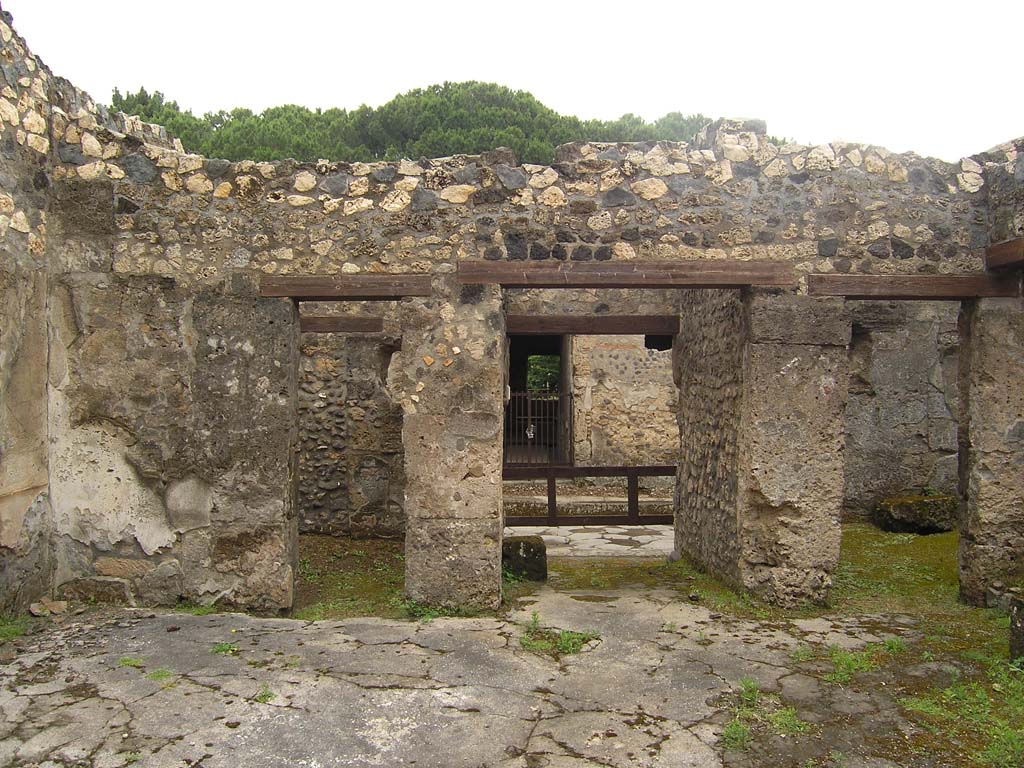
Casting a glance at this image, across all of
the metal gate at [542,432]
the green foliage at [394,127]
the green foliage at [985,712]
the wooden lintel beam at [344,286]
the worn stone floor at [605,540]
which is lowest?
the worn stone floor at [605,540]

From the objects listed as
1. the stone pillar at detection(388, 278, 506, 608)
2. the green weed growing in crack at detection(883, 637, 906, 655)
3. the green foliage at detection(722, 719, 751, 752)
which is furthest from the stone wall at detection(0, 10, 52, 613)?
the green weed growing in crack at detection(883, 637, 906, 655)

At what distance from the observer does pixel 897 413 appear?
9.45m

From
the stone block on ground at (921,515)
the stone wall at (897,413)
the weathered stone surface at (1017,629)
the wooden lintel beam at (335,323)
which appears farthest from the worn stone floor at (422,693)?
the stone wall at (897,413)

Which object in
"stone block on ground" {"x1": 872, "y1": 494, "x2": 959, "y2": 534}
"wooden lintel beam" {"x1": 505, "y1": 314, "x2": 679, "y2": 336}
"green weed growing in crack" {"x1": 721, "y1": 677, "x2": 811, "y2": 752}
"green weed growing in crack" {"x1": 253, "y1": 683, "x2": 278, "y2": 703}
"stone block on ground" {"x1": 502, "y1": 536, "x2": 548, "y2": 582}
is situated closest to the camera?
"green weed growing in crack" {"x1": 721, "y1": 677, "x2": 811, "y2": 752}

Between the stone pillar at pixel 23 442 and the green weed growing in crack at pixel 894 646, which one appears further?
Result: the stone pillar at pixel 23 442

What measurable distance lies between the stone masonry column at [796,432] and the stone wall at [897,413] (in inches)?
164

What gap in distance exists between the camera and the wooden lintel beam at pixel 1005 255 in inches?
209

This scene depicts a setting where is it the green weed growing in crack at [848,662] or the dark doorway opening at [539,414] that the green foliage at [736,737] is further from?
the dark doorway opening at [539,414]

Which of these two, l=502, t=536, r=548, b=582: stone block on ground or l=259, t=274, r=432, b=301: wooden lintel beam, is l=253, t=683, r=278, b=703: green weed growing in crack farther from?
l=502, t=536, r=548, b=582: stone block on ground

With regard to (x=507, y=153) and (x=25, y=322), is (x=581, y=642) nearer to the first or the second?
(x=507, y=153)

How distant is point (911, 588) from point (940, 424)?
386 centimetres

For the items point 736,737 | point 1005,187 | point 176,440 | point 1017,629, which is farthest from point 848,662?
point 176,440

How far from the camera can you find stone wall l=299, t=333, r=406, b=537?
28.6 feet

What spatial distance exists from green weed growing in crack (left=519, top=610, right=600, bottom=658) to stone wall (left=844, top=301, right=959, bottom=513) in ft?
18.1
